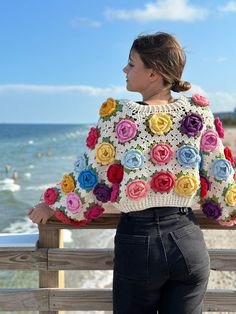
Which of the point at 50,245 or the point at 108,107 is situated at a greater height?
the point at 108,107

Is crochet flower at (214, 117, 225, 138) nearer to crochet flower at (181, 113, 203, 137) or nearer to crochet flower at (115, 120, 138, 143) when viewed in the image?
crochet flower at (181, 113, 203, 137)

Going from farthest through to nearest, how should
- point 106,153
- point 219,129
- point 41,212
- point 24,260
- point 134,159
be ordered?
point 24,260
point 41,212
point 219,129
point 106,153
point 134,159

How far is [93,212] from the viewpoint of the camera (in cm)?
243

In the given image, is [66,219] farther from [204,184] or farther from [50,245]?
[204,184]

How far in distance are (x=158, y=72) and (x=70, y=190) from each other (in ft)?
2.29

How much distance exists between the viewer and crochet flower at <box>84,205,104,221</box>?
243cm

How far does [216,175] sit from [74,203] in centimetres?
68

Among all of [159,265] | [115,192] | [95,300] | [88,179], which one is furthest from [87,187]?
[95,300]

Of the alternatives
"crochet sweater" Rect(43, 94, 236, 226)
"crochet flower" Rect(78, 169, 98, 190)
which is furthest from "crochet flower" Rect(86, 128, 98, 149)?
"crochet flower" Rect(78, 169, 98, 190)

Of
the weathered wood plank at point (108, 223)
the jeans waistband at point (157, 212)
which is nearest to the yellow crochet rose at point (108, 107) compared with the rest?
the jeans waistband at point (157, 212)

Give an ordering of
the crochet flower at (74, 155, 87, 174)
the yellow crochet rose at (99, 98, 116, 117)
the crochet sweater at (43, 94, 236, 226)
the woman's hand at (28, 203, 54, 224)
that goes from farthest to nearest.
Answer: the woman's hand at (28, 203, 54, 224), the crochet flower at (74, 155, 87, 174), the yellow crochet rose at (99, 98, 116, 117), the crochet sweater at (43, 94, 236, 226)

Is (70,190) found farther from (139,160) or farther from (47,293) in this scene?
(47,293)

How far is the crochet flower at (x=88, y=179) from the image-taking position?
2.35m

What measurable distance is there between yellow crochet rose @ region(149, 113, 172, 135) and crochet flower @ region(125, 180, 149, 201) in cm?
23
